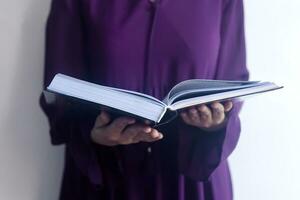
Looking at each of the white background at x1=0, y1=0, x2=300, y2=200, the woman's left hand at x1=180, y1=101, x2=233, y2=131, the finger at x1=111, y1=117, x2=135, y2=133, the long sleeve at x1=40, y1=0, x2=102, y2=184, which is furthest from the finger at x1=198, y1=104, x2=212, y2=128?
the white background at x1=0, y1=0, x2=300, y2=200

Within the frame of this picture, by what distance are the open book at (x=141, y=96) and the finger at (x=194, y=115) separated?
0.04 metres

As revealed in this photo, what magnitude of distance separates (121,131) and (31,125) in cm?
37

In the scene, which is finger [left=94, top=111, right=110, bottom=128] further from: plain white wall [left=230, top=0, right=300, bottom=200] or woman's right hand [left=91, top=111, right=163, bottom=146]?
plain white wall [left=230, top=0, right=300, bottom=200]

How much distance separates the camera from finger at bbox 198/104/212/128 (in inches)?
25.9

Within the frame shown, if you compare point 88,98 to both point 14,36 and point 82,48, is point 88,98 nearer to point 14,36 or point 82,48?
point 82,48

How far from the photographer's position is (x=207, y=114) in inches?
26.6

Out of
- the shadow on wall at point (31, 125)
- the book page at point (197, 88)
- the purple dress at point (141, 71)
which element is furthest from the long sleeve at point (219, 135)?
the shadow on wall at point (31, 125)

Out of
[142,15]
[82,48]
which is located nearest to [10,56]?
[82,48]

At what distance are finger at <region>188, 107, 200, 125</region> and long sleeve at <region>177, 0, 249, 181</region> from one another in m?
0.09

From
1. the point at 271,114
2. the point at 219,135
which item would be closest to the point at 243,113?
the point at 271,114

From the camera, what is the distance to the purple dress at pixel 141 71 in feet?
2.61

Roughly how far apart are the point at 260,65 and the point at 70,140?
51 centimetres

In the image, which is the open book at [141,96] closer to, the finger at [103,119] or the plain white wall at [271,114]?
the finger at [103,119]

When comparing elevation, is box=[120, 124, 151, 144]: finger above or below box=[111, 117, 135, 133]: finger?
below
